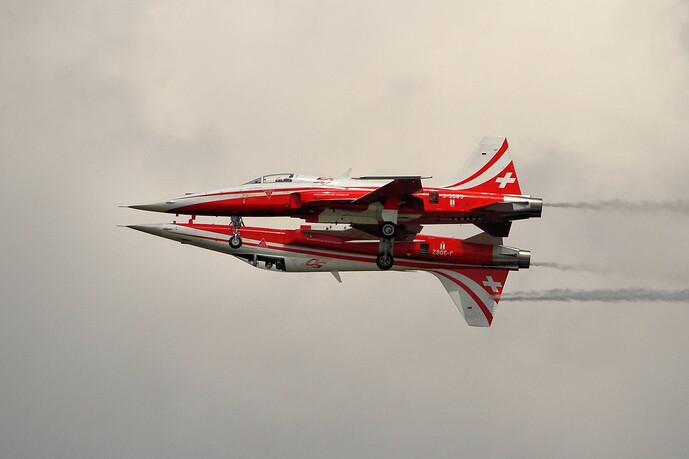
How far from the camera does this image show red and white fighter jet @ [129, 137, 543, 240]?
72.1m

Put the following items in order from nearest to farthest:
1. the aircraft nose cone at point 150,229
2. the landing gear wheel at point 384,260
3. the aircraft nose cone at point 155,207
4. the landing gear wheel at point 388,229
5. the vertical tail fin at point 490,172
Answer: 1. the landing gear wheel at point 388,229
2. the aircraft nose cone at point 155,207
3. the vertical tail fin at point 490,172
4. the landing gear wheel at point 384,260
5. the aircraft nose cone at point 150,229

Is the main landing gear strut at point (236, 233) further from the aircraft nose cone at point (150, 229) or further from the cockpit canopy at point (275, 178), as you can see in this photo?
the aircraft nose cone at point (150, 229)

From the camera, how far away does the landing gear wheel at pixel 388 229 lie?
72.1 m

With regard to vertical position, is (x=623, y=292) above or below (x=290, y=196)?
below

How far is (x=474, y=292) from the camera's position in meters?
77.3

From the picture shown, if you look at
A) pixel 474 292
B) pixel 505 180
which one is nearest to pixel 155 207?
pixel 505 180

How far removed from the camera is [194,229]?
259ft

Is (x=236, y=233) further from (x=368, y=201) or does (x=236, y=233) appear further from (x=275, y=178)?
(x=368, y=201)

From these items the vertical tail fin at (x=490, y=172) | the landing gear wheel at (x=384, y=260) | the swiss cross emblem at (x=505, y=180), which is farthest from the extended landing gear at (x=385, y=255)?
the swiss cross emblem at (x=505, y=180)

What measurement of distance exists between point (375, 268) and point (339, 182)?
570 centimetres

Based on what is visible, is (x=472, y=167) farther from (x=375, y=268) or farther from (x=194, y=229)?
(x=194, y=229)

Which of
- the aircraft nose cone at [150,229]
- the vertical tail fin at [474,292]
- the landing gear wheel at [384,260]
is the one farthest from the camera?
the aircraft nose cone at [150,229]

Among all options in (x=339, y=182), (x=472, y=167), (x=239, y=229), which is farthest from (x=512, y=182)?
(x=239, y=229)

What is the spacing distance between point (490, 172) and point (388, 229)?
5.00 meters
